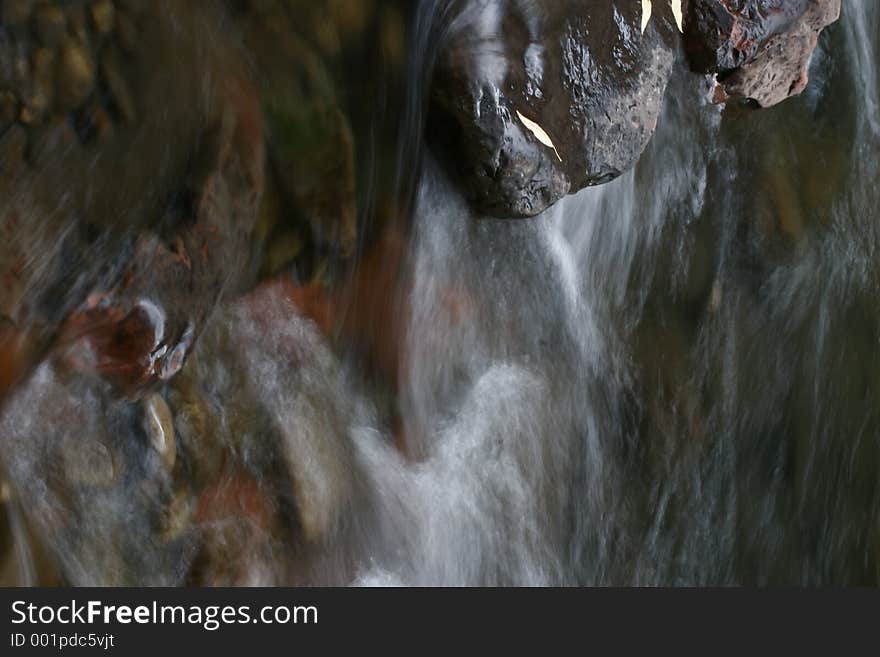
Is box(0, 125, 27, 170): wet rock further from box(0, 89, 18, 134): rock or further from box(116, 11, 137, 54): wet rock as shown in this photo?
box(116, 11, 137, 54): wet rock

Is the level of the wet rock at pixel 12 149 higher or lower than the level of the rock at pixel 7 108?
lower

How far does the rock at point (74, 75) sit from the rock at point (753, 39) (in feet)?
8.54

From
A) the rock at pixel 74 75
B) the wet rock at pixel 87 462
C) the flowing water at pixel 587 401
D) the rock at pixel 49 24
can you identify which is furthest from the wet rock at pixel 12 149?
the wet rock at pixel 87 462

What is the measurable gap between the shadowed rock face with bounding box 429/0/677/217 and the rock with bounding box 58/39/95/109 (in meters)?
1.20

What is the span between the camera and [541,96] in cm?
372

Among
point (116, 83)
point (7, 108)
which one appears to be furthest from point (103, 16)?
point (7, 108)

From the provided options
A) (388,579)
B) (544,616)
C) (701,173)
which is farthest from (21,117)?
(701,173)

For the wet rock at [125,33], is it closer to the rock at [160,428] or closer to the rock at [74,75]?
the rock at [74,75]

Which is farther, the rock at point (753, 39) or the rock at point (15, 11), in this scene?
the rock at point (753, 39)

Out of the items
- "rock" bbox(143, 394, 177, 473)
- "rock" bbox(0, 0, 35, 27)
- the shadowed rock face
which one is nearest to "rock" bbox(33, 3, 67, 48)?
"rock" bbox(0, 0, 35, 27)

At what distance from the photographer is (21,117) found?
2895mm

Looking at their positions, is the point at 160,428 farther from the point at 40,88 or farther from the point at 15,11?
the point at 15,11

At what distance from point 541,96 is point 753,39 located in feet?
4.57

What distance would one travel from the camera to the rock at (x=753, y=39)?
4426mm
